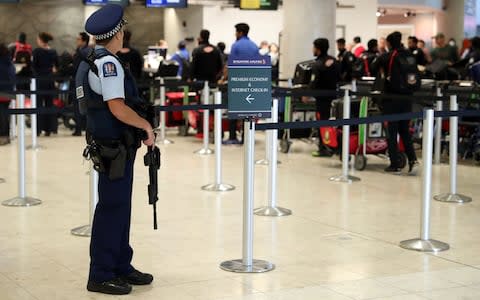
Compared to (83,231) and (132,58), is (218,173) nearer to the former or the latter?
(83,231)

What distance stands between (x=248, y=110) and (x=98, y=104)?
132 centimetres

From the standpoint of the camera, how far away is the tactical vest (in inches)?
215

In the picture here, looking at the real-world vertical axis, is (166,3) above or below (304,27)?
above

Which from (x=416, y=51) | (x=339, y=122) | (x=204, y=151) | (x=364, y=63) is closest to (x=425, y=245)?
(x=339, y=122)

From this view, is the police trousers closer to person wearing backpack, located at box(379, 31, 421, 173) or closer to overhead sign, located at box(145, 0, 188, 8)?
person wearing backpack, located at box(379, 31, 421, 173)

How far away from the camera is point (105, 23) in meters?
5.50

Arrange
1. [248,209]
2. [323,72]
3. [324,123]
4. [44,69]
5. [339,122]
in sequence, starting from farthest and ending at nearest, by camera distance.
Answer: [44,69]
[323,72]
[339,122]
[324,123]
[248,209]

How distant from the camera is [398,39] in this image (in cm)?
1110

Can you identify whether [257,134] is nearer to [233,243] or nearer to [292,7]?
[292,7]

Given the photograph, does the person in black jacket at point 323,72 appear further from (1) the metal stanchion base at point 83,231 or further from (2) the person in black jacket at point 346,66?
(1) the metal stanchion base at point 83,231

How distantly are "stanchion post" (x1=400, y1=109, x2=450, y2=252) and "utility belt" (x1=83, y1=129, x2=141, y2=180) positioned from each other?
2.46 metres

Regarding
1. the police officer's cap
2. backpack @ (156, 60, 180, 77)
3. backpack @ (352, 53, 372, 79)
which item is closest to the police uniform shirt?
the police officer's cap

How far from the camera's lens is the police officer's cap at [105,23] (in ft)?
18.0

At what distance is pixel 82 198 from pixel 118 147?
392cm
